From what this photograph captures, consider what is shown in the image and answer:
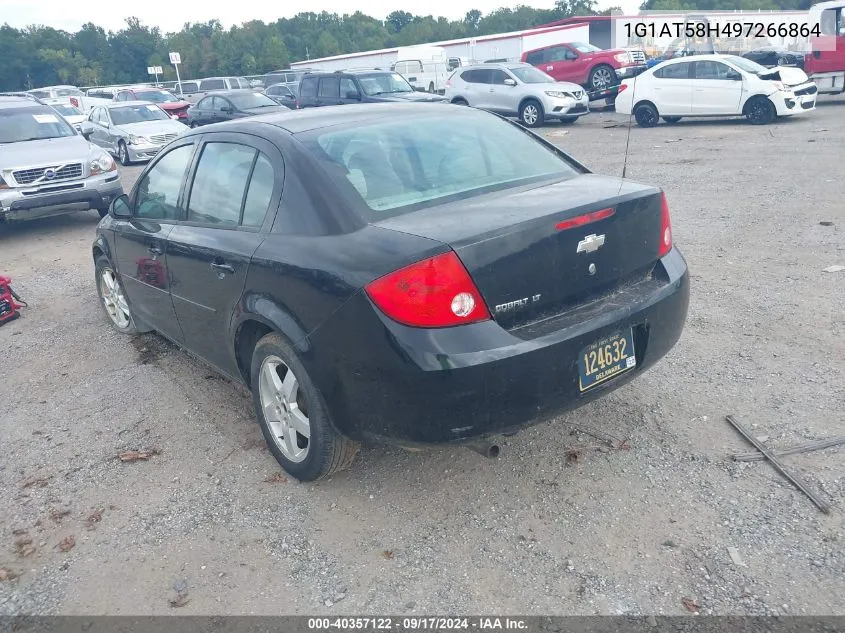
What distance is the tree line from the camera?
75938 millimetres

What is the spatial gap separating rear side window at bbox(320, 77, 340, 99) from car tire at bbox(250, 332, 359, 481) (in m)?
15.6

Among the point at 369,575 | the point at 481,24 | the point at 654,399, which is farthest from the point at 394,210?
the point at 481,24

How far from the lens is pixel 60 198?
952 centimetres

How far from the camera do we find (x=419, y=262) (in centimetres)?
267

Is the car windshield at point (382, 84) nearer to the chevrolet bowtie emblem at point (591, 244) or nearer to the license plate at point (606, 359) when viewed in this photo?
Answer: the chevrolet bowtie emblem at point (591, 244)

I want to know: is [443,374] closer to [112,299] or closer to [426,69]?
[112,299]

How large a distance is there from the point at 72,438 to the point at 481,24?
8915 cm

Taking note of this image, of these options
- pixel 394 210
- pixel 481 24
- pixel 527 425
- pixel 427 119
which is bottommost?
pixel 527 425

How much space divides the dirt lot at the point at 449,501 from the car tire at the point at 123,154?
13169 millimetres

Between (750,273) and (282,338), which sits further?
(750,273)

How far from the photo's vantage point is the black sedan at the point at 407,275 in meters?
2.71

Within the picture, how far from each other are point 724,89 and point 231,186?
14.8 m

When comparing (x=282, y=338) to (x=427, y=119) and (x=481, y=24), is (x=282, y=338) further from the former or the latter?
(x=481, y=24)

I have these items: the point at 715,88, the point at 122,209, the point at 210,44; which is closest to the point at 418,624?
the point at 122,209
